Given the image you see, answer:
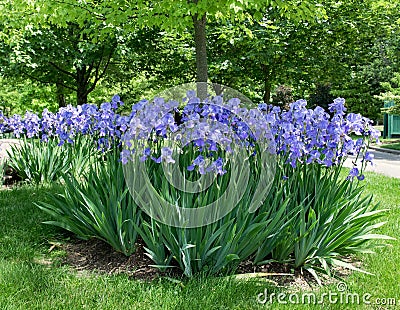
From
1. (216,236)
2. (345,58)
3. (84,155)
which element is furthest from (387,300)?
(345,58)

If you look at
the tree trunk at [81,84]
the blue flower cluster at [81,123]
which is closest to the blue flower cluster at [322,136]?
the blue flower cluster at [81,123]

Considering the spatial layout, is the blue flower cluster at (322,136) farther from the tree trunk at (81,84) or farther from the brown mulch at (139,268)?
the tree trunk at (81,84)

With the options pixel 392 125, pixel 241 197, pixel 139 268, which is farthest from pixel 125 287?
pixel 392 125

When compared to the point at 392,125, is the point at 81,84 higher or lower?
higher

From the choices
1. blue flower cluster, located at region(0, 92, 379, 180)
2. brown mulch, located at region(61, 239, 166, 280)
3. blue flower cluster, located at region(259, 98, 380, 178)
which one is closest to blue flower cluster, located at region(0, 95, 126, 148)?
blue flower cluster, located at region(0, 92, 379, 180)

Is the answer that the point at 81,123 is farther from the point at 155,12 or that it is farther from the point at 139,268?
the point at 139,268

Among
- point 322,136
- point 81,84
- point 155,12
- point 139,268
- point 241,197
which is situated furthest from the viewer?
point 81,84

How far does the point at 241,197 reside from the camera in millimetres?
3107

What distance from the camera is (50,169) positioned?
238 inches

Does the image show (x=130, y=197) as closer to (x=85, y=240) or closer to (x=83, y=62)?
(x=85, y=240)

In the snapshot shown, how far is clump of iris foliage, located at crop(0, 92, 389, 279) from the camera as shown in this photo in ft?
9.97

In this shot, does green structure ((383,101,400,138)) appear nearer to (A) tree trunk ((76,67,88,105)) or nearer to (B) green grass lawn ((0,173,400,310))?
(A) tree trunk ((76,67,88,105))

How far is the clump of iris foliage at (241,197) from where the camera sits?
9.97 ft

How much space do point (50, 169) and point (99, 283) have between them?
352cm
